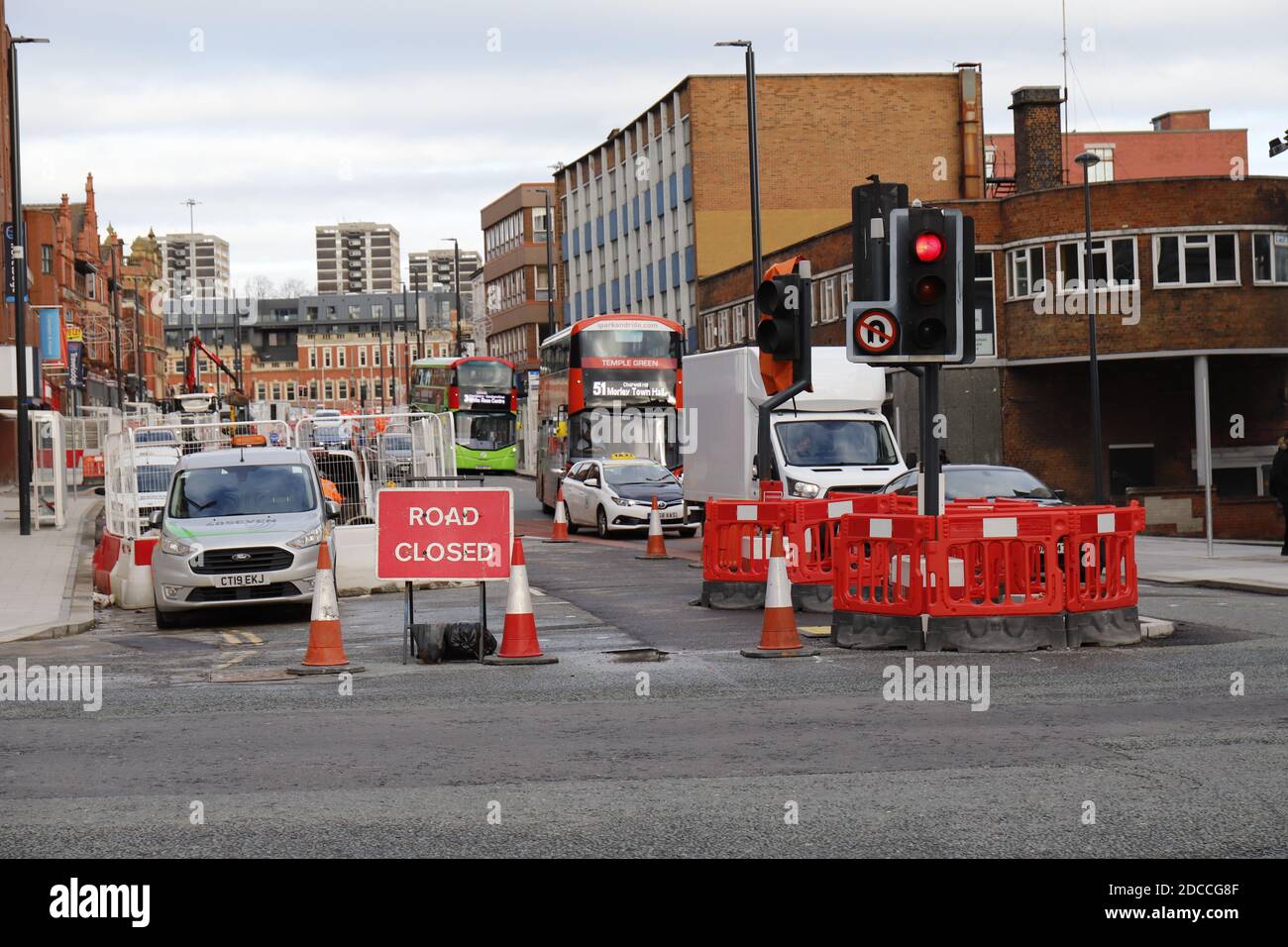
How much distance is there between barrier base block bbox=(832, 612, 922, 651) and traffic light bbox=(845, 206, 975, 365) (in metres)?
2.03

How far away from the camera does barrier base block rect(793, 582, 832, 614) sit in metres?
17.2

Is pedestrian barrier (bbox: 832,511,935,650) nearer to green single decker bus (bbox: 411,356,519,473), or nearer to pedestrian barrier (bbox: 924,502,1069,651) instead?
pedestrian barrier (bbox: 924,502,1069,651)

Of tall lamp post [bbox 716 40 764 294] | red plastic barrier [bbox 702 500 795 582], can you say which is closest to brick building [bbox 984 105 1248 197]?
tall lamp post [bbox 716 40 764 294]

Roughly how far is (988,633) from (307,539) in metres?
7.48

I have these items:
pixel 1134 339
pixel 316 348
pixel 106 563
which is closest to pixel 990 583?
pixel 106 563

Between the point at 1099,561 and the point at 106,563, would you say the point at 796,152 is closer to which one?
the point at 106,563

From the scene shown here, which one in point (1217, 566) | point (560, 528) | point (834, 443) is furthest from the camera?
point (560, 528)

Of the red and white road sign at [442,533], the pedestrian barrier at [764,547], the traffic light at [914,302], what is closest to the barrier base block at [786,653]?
the red and white road sign at [442,533]

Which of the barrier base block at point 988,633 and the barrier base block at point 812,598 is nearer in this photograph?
the barrier base block at point 988,633

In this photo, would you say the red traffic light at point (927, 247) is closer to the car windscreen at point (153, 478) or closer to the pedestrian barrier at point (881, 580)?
the pedestrian barrier at point (881, 580)

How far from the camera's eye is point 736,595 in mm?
17531

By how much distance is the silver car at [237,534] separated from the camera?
17.2 meters

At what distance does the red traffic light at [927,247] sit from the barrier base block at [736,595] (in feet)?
16.0
